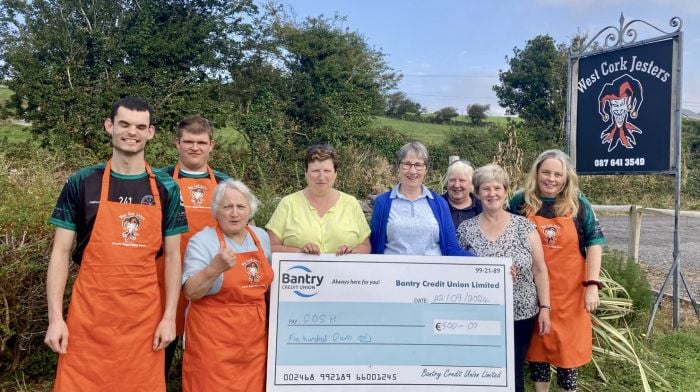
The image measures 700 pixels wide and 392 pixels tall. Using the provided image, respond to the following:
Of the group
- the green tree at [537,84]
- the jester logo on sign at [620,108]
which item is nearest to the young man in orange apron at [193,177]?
the jester logo on sign at [620,108]

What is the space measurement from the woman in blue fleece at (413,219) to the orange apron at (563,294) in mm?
567

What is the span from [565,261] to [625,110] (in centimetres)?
303

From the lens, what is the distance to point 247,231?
3012 millimetres

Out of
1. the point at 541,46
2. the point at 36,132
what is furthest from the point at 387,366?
the point at 541,46

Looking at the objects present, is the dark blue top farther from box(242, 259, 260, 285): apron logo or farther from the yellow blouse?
box(242, 259, 260, 285): apron logo

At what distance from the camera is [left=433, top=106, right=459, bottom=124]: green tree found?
38.5m

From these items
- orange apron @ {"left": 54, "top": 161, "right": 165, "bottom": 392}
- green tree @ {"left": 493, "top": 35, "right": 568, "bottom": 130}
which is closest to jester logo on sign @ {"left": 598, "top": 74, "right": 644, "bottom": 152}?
orange apron @ {"left": 54, "top": 161, "right": 165, "bottom": 392}

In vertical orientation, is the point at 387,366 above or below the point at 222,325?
below

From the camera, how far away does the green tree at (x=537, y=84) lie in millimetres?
23797

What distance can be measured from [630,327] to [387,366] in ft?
11.2

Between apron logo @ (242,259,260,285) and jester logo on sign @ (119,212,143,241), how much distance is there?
58cm

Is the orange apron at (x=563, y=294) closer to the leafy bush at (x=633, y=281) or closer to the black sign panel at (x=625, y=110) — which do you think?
the leafy bush at (x=633, y=281)

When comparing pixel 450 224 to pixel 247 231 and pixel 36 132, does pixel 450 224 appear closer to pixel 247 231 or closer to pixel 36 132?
pixel 247 231

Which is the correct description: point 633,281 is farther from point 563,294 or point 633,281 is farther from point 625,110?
point 563,294
